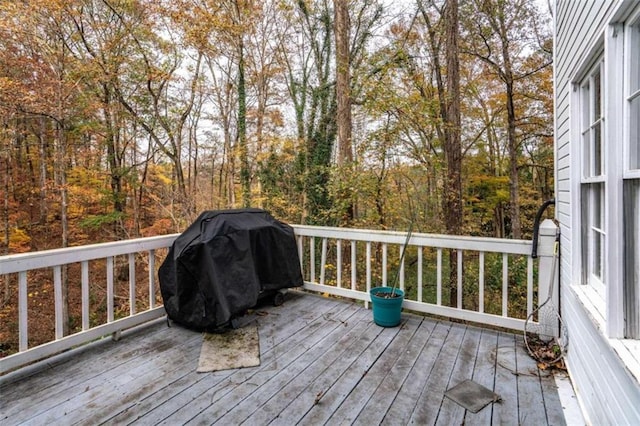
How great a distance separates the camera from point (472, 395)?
201cm

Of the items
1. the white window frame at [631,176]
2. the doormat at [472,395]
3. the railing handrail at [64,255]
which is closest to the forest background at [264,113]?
the railing handrail at [64,255]

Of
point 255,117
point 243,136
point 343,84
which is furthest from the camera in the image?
point 255,117

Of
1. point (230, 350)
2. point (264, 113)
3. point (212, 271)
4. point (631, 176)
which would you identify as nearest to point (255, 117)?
point (264, 113)

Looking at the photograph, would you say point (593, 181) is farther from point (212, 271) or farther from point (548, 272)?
point (212, 271)

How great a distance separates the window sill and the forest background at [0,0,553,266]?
377cm

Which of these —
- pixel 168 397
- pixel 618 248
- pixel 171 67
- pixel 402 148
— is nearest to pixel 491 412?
pixel 618 248

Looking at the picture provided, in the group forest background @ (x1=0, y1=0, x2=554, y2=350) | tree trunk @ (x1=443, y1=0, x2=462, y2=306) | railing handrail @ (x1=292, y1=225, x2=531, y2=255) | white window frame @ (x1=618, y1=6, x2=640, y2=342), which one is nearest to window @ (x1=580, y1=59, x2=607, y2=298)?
white window frame @ (x1=618, y1=6, x2=640, y2=342)

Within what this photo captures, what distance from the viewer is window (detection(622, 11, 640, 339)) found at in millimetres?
1264

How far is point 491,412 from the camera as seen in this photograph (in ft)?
6.10

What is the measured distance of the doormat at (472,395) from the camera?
1917mm

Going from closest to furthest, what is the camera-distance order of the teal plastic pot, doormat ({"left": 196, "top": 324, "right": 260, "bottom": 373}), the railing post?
doormat ({"left": 196, "top": 324, "right": 260, "bottom": 373}) → the railing post → the teal plastic pot

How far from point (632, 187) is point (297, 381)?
2.08 meters

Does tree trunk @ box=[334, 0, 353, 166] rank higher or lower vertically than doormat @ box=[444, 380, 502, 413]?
higher

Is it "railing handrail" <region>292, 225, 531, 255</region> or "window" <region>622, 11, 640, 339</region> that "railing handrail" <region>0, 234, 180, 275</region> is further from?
"window" <region>622, 11, 640, 339</region>
